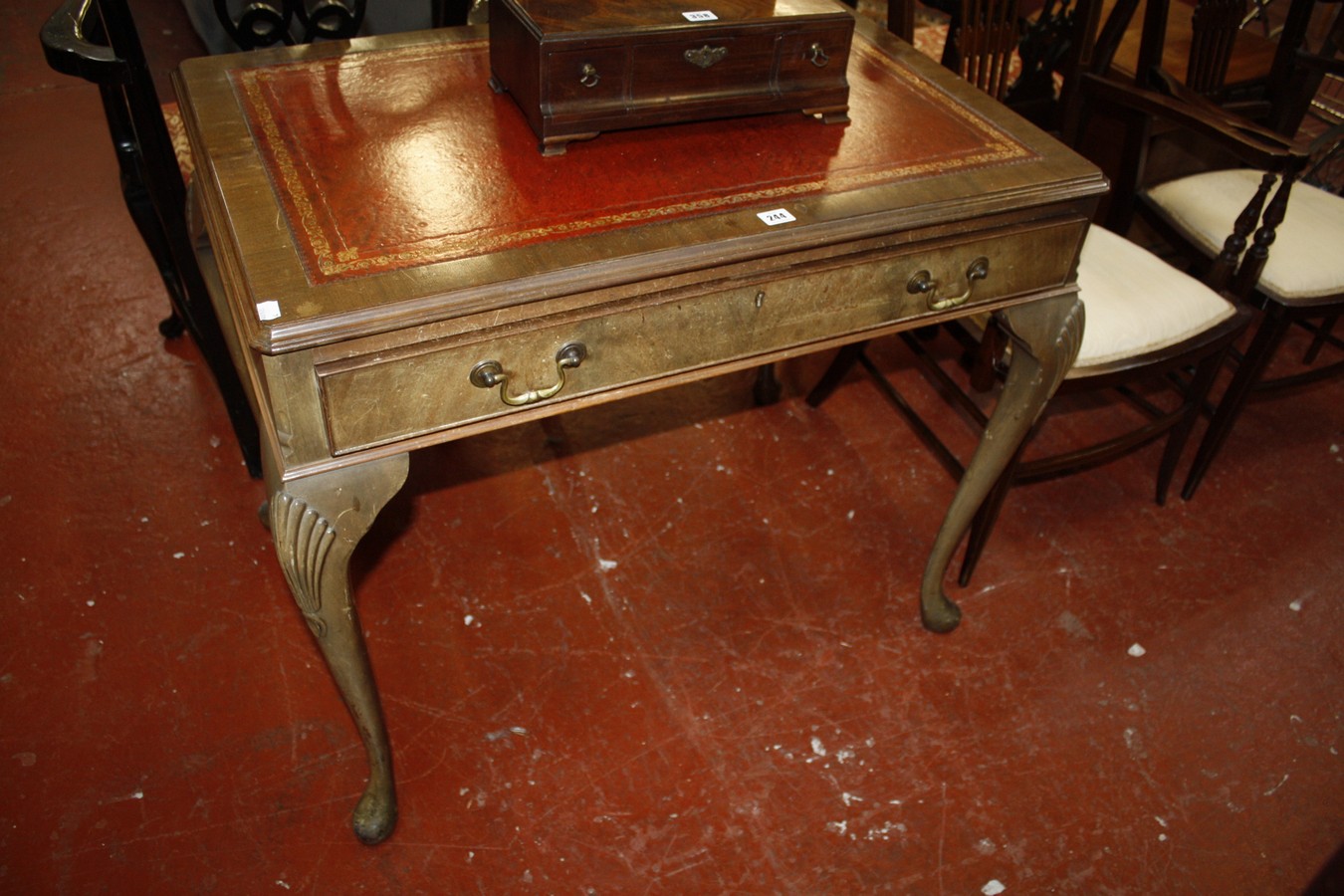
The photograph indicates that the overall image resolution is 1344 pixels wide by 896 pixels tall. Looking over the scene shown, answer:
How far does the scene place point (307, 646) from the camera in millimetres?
2139

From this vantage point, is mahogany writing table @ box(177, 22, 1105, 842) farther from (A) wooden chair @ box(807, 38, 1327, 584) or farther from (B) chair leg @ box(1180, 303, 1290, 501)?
(B) chair leg @ box(1180, 303, 1290, 501)

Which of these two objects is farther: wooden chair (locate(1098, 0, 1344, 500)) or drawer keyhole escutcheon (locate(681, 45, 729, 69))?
wooden chair (locate(1098, 0, 1344, 500))

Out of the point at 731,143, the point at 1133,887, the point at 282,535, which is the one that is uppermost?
the point at 731,143

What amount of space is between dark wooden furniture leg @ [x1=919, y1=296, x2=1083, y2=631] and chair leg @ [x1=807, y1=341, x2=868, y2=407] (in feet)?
1.93

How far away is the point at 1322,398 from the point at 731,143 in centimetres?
231

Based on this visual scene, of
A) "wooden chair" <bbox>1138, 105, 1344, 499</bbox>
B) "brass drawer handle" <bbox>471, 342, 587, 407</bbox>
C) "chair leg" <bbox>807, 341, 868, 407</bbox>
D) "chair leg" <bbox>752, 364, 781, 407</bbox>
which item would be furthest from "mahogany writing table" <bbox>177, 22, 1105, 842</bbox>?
"chair leg" <bbox>752, 364, 781, 407</bbox>

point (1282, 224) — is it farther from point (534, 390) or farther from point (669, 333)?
point (534, 390)

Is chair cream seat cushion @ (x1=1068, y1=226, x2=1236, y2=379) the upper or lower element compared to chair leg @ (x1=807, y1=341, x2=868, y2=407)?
upper

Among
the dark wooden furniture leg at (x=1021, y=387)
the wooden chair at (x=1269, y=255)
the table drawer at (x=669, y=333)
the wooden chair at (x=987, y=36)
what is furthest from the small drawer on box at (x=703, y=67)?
the wooden chair at (x=1269, y=255)

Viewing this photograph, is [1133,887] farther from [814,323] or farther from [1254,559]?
[814,323]

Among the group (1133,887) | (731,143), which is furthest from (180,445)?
(1133,887)

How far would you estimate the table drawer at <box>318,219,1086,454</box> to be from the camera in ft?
4.39

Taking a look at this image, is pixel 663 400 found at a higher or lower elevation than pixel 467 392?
lower

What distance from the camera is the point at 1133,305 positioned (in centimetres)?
212
